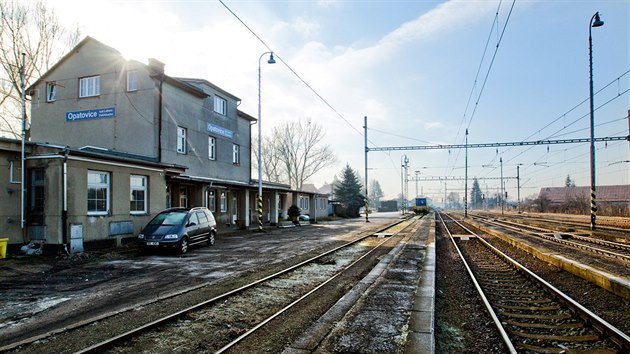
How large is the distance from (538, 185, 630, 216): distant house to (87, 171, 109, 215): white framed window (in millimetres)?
43615

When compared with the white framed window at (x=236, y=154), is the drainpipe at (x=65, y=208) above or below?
below

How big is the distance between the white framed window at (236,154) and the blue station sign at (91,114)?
9488 millimetres

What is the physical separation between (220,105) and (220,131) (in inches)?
82.8

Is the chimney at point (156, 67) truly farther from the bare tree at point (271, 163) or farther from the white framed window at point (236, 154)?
the bare tree at point (271, 163)

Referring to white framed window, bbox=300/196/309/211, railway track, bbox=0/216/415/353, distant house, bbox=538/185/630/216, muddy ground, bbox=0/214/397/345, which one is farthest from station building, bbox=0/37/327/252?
distant house, bbox=538/185/630/216

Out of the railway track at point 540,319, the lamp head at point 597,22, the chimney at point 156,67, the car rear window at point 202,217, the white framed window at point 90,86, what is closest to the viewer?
the railway track at point 540,319

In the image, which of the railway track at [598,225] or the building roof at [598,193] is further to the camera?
the building roof at [598,193]

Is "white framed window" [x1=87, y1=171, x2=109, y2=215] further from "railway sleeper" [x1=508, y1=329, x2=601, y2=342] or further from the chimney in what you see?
"railway sleeper" [x1=508, y1=329, x2=601, y2=342]

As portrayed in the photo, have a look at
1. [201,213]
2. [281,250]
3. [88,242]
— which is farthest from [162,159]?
[281,250]

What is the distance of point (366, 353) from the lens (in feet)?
16.2

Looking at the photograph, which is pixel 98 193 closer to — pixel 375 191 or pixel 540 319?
pixel 540 319

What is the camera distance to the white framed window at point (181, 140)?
78.3 ft

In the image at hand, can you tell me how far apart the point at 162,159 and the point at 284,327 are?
18.3 m

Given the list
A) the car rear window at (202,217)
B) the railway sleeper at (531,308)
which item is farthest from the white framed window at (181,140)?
the railway sleeper at (531,308)
